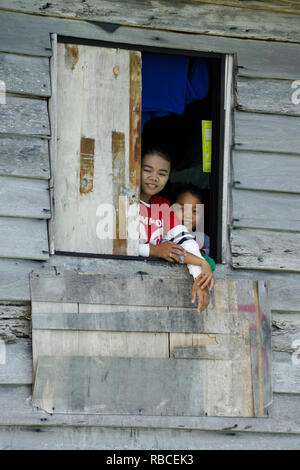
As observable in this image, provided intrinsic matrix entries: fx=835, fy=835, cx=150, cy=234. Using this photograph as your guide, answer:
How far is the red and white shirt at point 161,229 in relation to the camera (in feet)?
16.7

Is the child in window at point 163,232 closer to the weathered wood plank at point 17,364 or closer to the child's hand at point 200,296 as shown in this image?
the child's hand at point 200,296

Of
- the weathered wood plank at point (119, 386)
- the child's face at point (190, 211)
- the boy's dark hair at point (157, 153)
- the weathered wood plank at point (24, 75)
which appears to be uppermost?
the weathered wood plank at point (24, 75)

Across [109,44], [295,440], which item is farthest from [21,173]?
[295,440]

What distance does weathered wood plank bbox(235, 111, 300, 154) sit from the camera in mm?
5234

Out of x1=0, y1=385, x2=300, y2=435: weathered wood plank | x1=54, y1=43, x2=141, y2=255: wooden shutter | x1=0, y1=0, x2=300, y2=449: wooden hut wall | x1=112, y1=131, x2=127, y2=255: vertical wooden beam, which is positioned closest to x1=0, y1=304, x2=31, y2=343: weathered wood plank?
x1=0, y1=0, x2=300, y2=449: wooden hut wall

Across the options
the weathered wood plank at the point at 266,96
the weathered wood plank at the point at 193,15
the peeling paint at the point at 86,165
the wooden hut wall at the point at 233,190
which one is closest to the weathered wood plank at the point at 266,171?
the wooden hut wall at the point at 233,190

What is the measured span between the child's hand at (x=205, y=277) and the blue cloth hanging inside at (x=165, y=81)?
1.20 meters

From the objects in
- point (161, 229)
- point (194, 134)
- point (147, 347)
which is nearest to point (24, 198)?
point (161, 229)

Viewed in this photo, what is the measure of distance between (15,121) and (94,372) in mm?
1522

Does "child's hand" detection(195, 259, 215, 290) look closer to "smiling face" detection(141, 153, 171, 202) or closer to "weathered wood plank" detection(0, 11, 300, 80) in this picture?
"smiling face" detection(141, 153, 171, 202)

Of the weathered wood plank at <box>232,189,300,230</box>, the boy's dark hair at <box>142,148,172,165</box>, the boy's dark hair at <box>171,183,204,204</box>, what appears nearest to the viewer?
the weathered wood plank at <box>232,189,300,230</box>

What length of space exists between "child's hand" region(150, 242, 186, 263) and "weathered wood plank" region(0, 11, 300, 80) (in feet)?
4.00

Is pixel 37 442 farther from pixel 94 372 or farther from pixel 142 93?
pixel 142 93

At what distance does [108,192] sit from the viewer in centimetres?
507
